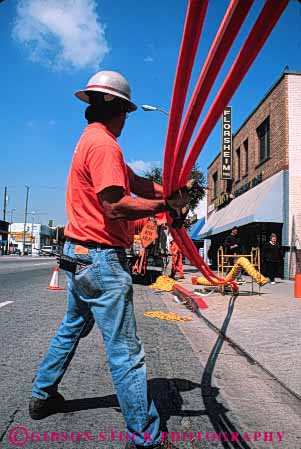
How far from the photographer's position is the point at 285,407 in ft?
12.7

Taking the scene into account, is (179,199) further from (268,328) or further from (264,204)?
(264,204)

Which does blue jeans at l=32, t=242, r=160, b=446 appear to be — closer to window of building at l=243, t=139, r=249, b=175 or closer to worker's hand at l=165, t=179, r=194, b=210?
worker's hand at l=165, t=179, r=194, b=210

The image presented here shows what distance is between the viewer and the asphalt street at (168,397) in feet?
10.0

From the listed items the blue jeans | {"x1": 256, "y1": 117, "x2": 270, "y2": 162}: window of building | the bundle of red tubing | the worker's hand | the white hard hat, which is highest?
{"x1": 256, "y1": 117, "x2": 270, "y2": 162}: window of building

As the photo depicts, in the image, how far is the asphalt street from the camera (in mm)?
3051

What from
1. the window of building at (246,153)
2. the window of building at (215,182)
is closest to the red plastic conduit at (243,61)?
the window of building at (246,153)

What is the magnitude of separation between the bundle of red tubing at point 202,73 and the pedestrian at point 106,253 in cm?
25

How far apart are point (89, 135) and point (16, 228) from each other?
314 feet

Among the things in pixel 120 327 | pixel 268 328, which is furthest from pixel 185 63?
pixel 268 328

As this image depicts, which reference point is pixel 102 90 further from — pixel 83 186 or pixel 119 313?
pixel 119 313

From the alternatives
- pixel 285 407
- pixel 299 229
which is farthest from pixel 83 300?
pixel 299 229

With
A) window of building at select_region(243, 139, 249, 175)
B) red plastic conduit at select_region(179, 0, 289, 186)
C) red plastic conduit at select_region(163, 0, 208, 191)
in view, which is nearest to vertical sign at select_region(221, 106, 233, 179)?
window of building at select_region(243, 139, 249, 175)

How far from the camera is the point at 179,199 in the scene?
2.90 m

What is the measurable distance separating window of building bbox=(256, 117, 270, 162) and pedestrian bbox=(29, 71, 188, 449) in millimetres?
18455
